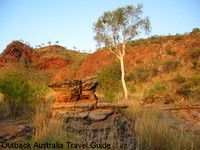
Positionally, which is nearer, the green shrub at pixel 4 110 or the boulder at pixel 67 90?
the boulder at pixel 67 90

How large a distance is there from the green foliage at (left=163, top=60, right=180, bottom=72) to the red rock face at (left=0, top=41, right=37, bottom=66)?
2154cm

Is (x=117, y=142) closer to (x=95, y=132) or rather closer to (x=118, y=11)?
(x=95, y=132)

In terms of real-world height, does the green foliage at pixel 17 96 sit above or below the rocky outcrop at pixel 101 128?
above

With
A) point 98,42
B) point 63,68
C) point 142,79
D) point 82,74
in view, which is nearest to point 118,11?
point 98,42

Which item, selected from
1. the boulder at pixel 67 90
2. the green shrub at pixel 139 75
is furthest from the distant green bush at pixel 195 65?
the boulder at pixel 67 90

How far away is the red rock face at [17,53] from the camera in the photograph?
181 ft

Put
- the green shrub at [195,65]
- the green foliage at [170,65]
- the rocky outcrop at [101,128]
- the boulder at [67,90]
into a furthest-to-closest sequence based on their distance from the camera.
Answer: the green foliage at [170,65] < the green shrub at [195,65] < the boulder at [67,90] < the rocky outcrop at [101,128]

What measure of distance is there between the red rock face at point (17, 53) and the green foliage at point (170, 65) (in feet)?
70.7

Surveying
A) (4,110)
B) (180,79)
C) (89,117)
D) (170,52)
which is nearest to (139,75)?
(170,52)

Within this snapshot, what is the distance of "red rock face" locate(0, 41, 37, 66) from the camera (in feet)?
181

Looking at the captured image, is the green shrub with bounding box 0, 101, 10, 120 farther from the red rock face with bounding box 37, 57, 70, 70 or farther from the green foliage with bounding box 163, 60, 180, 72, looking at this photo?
the red rock face with bounding box 37, 57, 70, 70

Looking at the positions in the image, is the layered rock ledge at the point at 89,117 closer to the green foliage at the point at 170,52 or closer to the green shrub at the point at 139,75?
the green shrub at the point at 139,75

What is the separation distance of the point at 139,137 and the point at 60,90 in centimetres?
287

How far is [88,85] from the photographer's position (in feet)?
32.7
